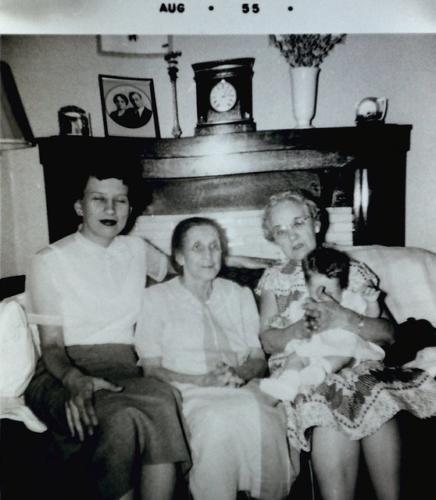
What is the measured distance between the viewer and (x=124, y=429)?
0.87 metres

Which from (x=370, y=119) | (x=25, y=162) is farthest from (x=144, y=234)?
(x=370, y=119)

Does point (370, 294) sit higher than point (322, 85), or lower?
lower

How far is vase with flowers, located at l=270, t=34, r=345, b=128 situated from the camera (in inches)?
58.4

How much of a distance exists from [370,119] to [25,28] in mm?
1160

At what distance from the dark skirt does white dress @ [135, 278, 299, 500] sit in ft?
0.18

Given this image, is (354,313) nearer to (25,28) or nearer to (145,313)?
(145,313)

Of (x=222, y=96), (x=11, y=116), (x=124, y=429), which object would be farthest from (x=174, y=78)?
(x=124, y=429)

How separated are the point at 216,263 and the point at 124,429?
0.46 metres

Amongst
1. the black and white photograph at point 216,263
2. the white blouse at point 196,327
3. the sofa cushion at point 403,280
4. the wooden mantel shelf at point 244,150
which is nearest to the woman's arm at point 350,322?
the black and white photograph at point 216,263

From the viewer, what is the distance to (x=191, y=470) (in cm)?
92

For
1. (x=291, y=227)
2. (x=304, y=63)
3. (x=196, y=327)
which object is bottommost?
(x=196, y=327)

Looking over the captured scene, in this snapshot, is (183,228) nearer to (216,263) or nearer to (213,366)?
(216,263)

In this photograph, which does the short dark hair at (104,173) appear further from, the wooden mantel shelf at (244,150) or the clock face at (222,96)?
the clock face at (222,96)

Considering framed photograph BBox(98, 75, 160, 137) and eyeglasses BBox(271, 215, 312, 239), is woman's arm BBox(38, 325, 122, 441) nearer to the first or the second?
eyeglasses BBox(271, 215, 312, 239)
